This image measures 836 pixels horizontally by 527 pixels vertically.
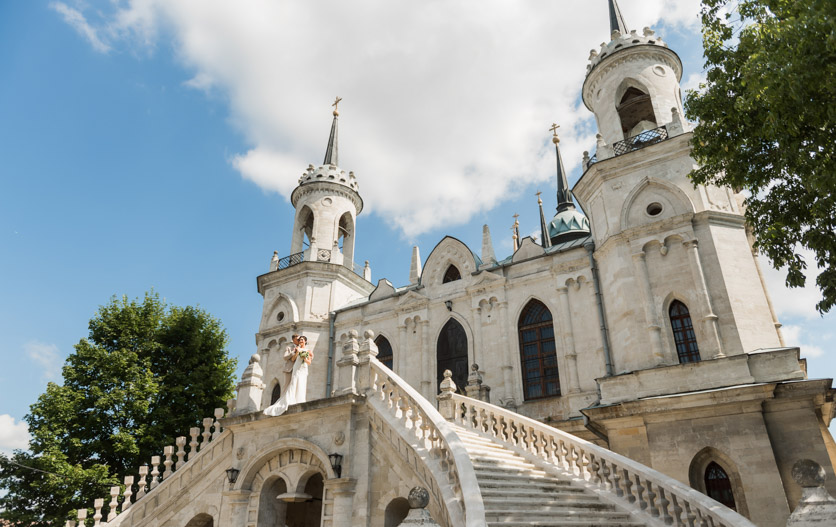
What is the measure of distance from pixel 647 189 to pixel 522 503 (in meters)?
11.7

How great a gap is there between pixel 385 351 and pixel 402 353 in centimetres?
124

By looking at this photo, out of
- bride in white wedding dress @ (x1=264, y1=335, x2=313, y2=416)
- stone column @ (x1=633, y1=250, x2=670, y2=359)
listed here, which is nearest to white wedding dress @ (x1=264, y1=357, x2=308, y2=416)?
bride in white wedding dress @ (x1=264, y1=335, x2=313, y2=416)

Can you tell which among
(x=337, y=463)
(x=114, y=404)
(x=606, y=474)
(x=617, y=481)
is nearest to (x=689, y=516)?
(x=617, y=481)

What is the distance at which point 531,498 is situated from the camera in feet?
32.0

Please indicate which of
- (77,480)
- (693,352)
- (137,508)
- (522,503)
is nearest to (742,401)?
(693,352)

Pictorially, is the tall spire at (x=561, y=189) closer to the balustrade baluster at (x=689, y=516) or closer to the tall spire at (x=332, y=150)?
the tall spire at (x=332, y=150)

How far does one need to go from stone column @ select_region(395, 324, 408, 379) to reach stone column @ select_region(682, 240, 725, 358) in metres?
10.6

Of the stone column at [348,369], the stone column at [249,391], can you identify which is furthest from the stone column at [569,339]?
the stone column at [249,391]

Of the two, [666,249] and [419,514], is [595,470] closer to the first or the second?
[419,514]

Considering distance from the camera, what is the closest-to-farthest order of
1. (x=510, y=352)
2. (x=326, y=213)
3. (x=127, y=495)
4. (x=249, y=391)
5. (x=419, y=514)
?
1. (x=419, y=514)
2. (x=249, y=391)
3. (x=127, y=495)
4. (x=510, y=352)
5. (x=326, y=213)

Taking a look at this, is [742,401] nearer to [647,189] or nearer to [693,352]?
[693,352]

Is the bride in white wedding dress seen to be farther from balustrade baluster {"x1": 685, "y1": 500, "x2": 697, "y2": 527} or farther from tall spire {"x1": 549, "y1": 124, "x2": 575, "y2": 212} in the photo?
tall spire {"x1": 549, "y1": 124, "x2": 575, "y2": 212}

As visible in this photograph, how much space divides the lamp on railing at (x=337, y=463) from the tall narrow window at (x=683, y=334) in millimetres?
9691

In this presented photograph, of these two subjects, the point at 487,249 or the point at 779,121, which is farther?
the point at 487,249
